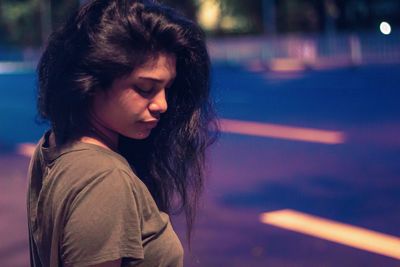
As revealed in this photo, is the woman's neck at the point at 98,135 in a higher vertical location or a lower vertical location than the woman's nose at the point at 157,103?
lower

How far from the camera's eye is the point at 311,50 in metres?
26.8

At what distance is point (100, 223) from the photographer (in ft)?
Result: 4.39

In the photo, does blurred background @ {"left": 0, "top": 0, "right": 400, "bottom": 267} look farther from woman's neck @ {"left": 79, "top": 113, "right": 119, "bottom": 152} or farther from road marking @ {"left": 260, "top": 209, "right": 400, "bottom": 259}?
woman's neck @ {"left": 79, "top": 113, "right": 119, "bottom": 152}

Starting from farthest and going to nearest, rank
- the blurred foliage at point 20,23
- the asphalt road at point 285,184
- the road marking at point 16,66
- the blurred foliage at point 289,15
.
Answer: the blurred foliage at point 20,23 < the road marking at point 16,66 < the blurred foliage at point 289,15 < the asphalt road at point 285,184

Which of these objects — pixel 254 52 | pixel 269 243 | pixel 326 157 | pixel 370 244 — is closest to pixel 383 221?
pixel 370 244

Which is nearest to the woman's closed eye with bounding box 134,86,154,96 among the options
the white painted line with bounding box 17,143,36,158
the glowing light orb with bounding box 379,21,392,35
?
the white painted line with bounding box 17,143,36,158

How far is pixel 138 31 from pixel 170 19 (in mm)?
100

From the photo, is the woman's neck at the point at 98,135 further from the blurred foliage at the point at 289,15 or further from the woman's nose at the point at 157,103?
the blurred foliage at the point at 289,15

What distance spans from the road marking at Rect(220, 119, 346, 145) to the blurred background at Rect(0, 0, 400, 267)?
0.02 meters

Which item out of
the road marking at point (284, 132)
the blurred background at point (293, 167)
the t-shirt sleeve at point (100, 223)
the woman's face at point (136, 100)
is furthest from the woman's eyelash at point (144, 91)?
the road marking at point (284, 132)

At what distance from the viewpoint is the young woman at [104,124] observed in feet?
4.42

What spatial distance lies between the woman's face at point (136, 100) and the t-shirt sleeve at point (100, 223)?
19 centimetres

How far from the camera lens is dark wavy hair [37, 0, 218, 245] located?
1471 mm

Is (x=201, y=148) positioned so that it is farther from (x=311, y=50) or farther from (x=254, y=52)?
(x=254, y=52)
